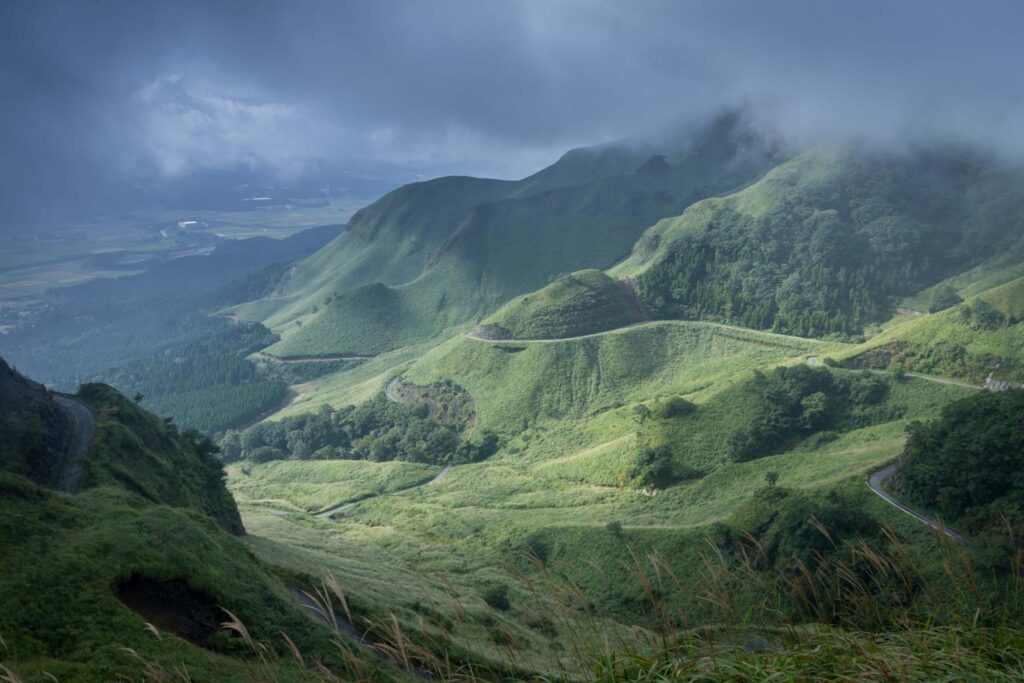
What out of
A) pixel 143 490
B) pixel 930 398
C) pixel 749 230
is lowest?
pixel 930 398

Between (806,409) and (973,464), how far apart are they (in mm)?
26237

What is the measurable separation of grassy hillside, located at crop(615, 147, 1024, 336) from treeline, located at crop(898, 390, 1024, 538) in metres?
52.1

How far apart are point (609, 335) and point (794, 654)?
93.7 metres

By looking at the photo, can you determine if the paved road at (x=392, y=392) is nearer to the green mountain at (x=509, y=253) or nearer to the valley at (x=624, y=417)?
the valley at (x=624, y=417)

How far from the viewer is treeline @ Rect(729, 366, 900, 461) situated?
62469 millimetres

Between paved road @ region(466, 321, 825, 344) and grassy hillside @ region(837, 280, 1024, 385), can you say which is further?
paved road @ region(466, 321, 825, 344)

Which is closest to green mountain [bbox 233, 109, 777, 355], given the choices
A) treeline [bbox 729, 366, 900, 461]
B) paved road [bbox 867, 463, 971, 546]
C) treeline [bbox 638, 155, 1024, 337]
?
treeline [bbox 638, 155, 1024, 337]

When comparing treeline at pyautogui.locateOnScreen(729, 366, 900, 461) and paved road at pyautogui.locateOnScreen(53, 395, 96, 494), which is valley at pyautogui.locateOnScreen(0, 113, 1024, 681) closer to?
treeline at pyautogui.locateOnScreen(729, 366, 900, 461)

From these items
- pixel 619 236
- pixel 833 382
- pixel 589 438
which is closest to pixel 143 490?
pixel 589 438

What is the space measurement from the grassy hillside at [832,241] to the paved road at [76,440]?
270ft

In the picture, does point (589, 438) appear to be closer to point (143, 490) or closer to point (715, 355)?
point (715, 355)

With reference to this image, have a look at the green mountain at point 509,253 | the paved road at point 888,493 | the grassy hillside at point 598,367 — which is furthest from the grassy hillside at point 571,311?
the paved road at point 888,493

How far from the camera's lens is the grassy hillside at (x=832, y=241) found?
3957 inches

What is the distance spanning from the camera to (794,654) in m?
6.48
